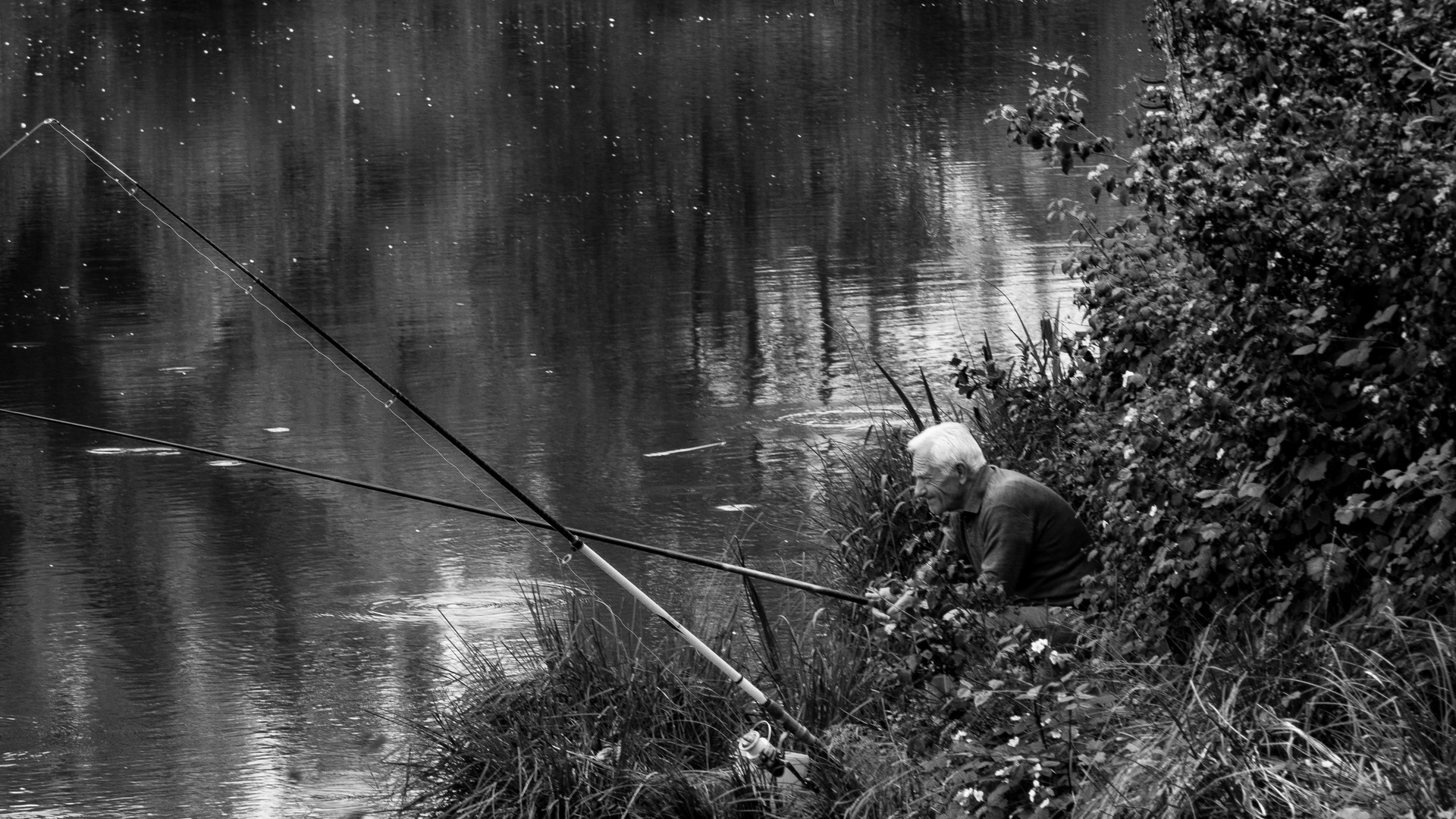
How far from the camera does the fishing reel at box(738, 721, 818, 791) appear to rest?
498 centimetres

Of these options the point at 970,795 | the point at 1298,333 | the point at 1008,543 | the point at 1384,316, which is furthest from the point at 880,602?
the point at 1384,316

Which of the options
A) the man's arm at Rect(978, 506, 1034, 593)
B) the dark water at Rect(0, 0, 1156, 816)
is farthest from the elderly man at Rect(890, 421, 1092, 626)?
the dark water at Rect(0, 0, 1156, 816)

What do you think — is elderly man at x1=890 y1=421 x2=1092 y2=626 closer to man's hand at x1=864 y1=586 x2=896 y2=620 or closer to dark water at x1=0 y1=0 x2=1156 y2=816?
man's hand at x1=864 y1=586 x2=896 y2=620

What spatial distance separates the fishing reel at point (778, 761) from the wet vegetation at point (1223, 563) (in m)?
0.06

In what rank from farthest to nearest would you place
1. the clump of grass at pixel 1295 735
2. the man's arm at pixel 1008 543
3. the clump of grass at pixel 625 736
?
1. the man's arm at pixel 1008 543
2. the clump of grass at pixel 625 736
3. the clump of grass at pixel 1295 735

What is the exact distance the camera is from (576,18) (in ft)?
120

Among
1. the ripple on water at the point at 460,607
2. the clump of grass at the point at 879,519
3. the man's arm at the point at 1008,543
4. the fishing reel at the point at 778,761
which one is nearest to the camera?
the fishing reel at the point at 778,761

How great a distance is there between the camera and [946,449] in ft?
19.7

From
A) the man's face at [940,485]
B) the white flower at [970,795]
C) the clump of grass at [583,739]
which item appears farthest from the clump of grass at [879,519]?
the white flower at [970,795]

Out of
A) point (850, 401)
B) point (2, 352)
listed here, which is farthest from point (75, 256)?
point (850, 401)

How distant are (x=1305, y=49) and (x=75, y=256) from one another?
43.8 ft

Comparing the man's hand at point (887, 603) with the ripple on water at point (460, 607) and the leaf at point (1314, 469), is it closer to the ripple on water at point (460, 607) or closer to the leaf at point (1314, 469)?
the leaf at point (1314, 469)

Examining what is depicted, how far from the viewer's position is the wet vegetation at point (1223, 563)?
4.23 metres

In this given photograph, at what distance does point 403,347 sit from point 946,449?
7.00 m
